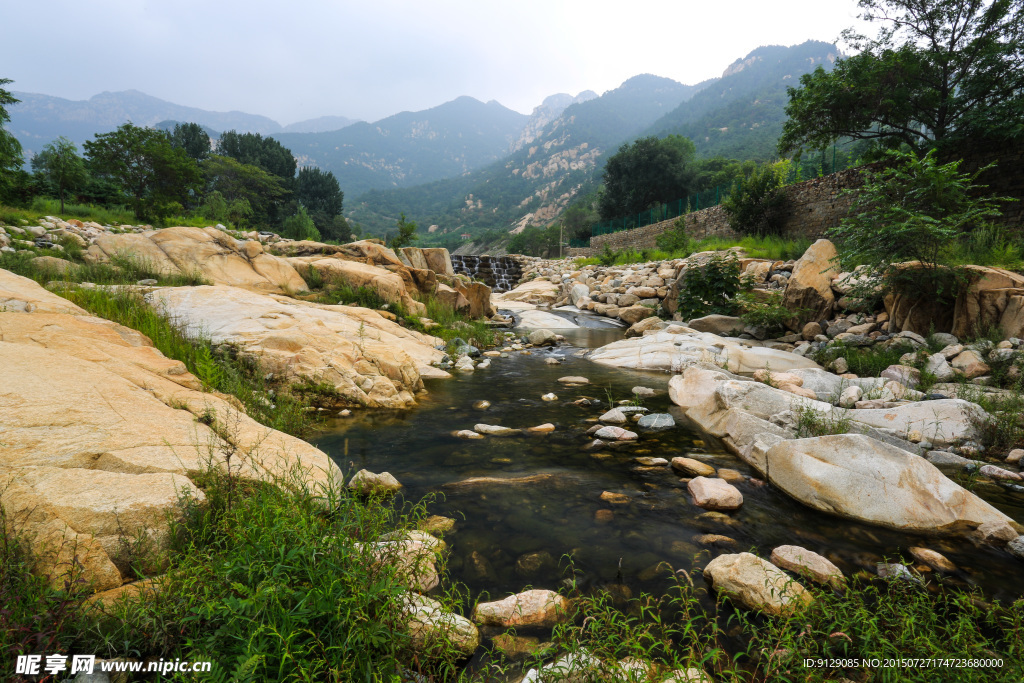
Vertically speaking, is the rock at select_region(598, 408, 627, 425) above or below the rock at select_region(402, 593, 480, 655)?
below

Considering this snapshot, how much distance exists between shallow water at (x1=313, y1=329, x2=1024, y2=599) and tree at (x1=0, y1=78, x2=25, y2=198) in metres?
26.7

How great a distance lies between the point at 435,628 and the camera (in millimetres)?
1877

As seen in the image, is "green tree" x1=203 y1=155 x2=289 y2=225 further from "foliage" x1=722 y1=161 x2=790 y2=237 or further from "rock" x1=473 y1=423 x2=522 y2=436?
"rock" x1=473 y1=423 x2=522 y2=436

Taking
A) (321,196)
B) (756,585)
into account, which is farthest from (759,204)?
(321,196)

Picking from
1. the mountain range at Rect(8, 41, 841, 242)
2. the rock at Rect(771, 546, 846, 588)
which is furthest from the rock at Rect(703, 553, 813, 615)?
the mountain range at Rect(8, 41, 841, 242)

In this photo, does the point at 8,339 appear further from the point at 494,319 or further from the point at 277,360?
the point at 494,319

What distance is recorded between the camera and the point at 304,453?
10.4 ft

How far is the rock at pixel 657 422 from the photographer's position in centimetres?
515

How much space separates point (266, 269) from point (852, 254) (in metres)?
14.1

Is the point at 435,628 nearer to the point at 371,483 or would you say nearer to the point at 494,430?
the point at 371,483

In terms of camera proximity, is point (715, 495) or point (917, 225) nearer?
point (715, 495)

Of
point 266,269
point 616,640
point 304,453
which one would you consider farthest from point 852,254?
point 266,269

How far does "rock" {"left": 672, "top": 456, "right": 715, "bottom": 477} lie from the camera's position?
3.88 meters

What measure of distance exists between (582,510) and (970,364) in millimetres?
7161
